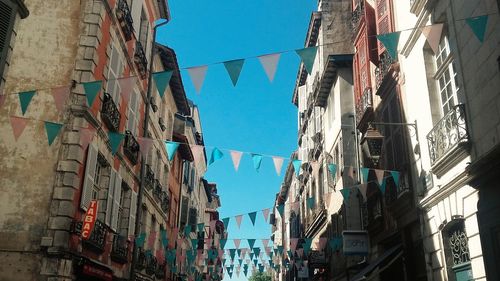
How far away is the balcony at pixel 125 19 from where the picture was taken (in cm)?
1497

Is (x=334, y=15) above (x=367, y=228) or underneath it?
above

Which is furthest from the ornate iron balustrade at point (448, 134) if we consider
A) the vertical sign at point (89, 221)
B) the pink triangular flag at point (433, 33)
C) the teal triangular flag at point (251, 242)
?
the teal triangular flag at point (251, 242)

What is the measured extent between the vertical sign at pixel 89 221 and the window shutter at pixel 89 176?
18 cm

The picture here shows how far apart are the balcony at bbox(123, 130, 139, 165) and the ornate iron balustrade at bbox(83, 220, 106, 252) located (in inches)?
129

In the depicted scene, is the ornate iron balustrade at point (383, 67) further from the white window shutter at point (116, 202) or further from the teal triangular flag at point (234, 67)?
the white window shutter at point (116, 202)

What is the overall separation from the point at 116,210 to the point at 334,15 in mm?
17084

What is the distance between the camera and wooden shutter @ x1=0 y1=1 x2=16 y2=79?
318 inches

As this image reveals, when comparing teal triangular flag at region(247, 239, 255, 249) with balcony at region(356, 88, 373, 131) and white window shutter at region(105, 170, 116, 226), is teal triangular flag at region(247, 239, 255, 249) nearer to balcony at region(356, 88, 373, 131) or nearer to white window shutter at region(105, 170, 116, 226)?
balcony at region(356, 88, 373, 131)

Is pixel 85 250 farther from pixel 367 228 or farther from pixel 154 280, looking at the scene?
pixel 154 280

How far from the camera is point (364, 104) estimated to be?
1627 cm

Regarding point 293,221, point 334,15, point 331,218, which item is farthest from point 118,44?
point 293,221

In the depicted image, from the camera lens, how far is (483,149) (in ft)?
26.9

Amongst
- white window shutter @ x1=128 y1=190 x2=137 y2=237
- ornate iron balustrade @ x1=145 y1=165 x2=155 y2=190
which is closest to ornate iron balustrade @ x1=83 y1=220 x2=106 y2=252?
white window shutter @ x1=128 y1=190 x2=137 y2=237

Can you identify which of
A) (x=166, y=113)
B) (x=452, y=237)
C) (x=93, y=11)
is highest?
(x=166, y=113)
